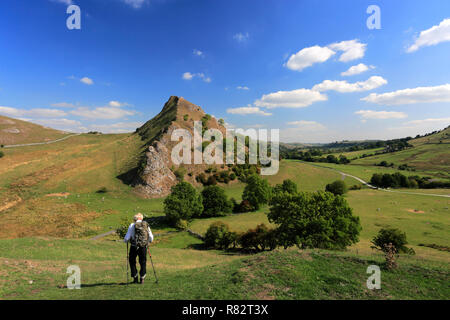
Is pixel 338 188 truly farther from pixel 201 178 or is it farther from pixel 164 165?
pixel 164 165

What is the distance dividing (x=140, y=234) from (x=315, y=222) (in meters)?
28.1

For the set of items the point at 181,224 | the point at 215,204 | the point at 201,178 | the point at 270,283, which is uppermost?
the point at 270,283

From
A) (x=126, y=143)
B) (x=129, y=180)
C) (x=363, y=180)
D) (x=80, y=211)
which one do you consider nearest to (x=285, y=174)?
(x=363, y=180)

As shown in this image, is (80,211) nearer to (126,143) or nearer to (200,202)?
(200,202)

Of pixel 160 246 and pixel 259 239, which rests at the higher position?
pixel 259 239

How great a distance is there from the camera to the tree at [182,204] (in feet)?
174

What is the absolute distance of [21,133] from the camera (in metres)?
139

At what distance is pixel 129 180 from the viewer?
268 feet

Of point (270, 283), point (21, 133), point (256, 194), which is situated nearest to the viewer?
point (270, 283)

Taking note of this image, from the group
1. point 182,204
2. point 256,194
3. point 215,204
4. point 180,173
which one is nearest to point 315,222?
point 182,204

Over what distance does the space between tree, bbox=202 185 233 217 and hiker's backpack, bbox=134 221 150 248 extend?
53235 millimetres

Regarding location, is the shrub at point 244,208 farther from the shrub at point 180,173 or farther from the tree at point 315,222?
the tree at point 315,222
